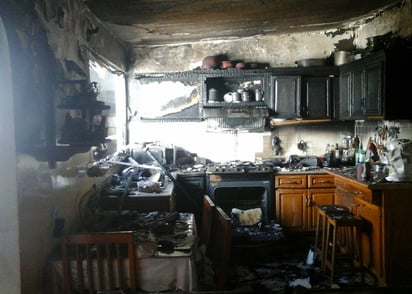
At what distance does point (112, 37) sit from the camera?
467cm

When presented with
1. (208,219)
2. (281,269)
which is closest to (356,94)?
(281,269)

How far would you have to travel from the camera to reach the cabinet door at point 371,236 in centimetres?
353

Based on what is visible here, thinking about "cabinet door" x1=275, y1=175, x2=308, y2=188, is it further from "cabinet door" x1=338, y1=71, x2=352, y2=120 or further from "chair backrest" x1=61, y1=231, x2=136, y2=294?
"chair backrest" x1=61, y1=231, x2=136, y2=294

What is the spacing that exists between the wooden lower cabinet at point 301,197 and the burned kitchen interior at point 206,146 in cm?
2

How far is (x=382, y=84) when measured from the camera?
4.09m

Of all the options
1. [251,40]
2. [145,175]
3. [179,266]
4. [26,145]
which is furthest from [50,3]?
[251,40]

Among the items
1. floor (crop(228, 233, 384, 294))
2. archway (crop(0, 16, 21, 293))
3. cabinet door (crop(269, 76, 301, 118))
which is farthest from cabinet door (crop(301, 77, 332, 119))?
archway (crop(0, 16, 21, 293))

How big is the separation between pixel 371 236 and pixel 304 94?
230cm

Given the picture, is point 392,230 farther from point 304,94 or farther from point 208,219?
point 304,94

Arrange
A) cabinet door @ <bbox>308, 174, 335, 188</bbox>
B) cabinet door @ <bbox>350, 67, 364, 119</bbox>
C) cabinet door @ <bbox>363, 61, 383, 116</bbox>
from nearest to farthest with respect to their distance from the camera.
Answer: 1. cabinet door @ <bbox>363, 61, 383, 116</bbox>
2. cabinet door @ <bbox>350, 67, 364, 119</bbox>
3. cabinet door @ <bbox>308, 174, 335, 188</bbox>

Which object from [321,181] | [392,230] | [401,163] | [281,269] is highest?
[401,163]

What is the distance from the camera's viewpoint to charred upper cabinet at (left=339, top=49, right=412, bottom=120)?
402 centimetres

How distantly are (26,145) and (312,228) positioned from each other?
12.6ft

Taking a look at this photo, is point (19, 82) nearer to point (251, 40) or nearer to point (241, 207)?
point (241, 207)
